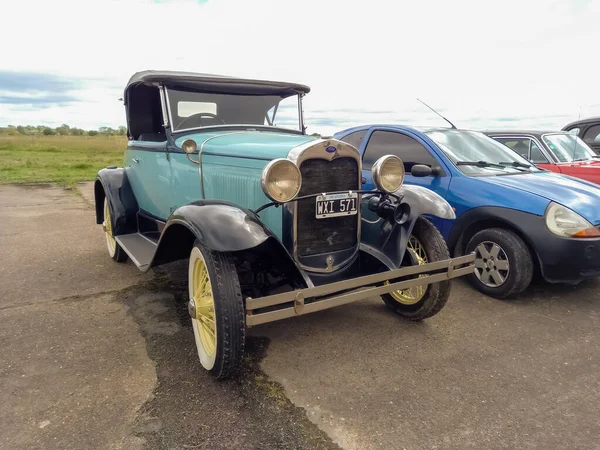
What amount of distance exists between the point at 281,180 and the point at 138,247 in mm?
2351

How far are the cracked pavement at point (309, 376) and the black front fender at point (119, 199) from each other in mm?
822

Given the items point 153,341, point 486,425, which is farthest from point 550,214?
point 153,341

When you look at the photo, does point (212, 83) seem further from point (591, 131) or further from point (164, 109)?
point (591, 131)

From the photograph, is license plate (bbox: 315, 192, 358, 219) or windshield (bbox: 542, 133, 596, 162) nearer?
license plate (bbox: 315, 192, 358, 219)

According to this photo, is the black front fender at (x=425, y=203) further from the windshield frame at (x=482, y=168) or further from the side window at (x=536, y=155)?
the side window at (x=536, y=155)

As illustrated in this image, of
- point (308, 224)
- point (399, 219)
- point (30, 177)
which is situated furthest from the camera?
point (30, 177)

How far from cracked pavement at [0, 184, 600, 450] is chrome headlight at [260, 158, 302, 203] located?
1.17m

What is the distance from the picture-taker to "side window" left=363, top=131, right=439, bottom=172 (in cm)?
490

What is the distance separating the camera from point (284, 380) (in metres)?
2.78

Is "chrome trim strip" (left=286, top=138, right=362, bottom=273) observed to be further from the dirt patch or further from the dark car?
the dark car

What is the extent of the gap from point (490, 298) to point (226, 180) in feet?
9.01

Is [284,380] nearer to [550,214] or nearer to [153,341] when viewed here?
[153,341]

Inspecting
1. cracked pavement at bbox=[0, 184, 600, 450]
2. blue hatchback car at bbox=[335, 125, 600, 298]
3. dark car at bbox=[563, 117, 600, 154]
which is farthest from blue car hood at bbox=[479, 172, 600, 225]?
dark car at bbox=[563, 117, 600, 154]

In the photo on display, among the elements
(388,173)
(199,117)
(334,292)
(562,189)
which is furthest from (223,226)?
(562,189)
